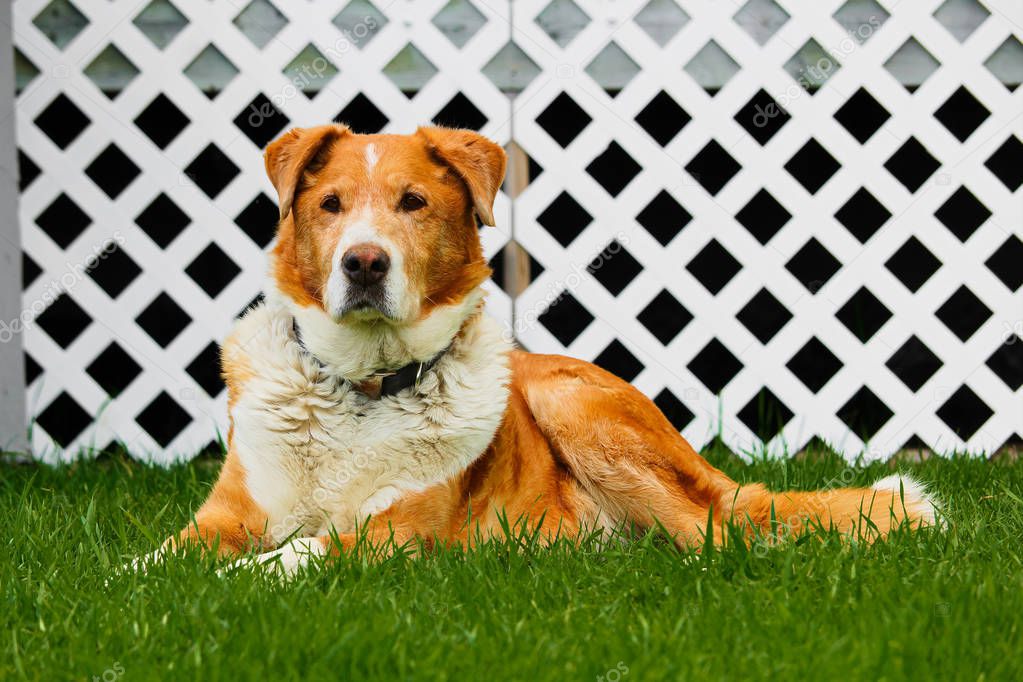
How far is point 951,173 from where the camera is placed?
11.3 feet

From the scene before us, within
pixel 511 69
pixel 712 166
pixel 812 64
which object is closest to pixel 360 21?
pixel 511 69

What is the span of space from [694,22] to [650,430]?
1.54 m

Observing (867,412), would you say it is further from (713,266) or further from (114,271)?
(114,271)

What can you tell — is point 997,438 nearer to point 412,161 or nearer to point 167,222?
point 412,161

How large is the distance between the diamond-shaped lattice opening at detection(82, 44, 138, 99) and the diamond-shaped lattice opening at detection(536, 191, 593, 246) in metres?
1.72

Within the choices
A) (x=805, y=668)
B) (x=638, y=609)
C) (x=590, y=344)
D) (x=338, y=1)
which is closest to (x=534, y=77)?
(x=338, y=1)

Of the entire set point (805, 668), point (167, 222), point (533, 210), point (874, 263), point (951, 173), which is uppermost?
point (951, 173)

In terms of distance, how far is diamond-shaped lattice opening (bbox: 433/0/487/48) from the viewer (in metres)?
3.44

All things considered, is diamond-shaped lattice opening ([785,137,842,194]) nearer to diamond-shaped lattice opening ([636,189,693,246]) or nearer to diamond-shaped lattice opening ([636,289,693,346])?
diamond-shaped lattice opening ([636,189,693,246])

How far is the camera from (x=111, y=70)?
11.5 feet

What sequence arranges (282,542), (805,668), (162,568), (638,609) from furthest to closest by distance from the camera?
(282,542), (162,568), (638,609), (805,668)

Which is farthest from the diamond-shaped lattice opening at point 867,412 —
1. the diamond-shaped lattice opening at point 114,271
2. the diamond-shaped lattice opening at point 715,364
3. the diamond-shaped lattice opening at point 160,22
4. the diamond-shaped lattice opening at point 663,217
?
the diamond-shaped lattice opening at point 114,271

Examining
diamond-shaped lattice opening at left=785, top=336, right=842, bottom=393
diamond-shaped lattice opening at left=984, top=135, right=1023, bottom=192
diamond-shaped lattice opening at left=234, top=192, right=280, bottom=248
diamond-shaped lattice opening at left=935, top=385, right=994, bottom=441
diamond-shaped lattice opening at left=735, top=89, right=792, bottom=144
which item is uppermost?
diamond-shaped lattice opening at left=984, top=135, right=1023, bottom=192

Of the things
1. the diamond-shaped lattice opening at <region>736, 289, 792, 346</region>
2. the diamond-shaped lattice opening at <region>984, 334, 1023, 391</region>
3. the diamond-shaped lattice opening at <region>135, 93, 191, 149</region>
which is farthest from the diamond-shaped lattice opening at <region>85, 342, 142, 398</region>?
the diamond-shaped lattice opening at <region>984, 334, 1023, 391</region>
